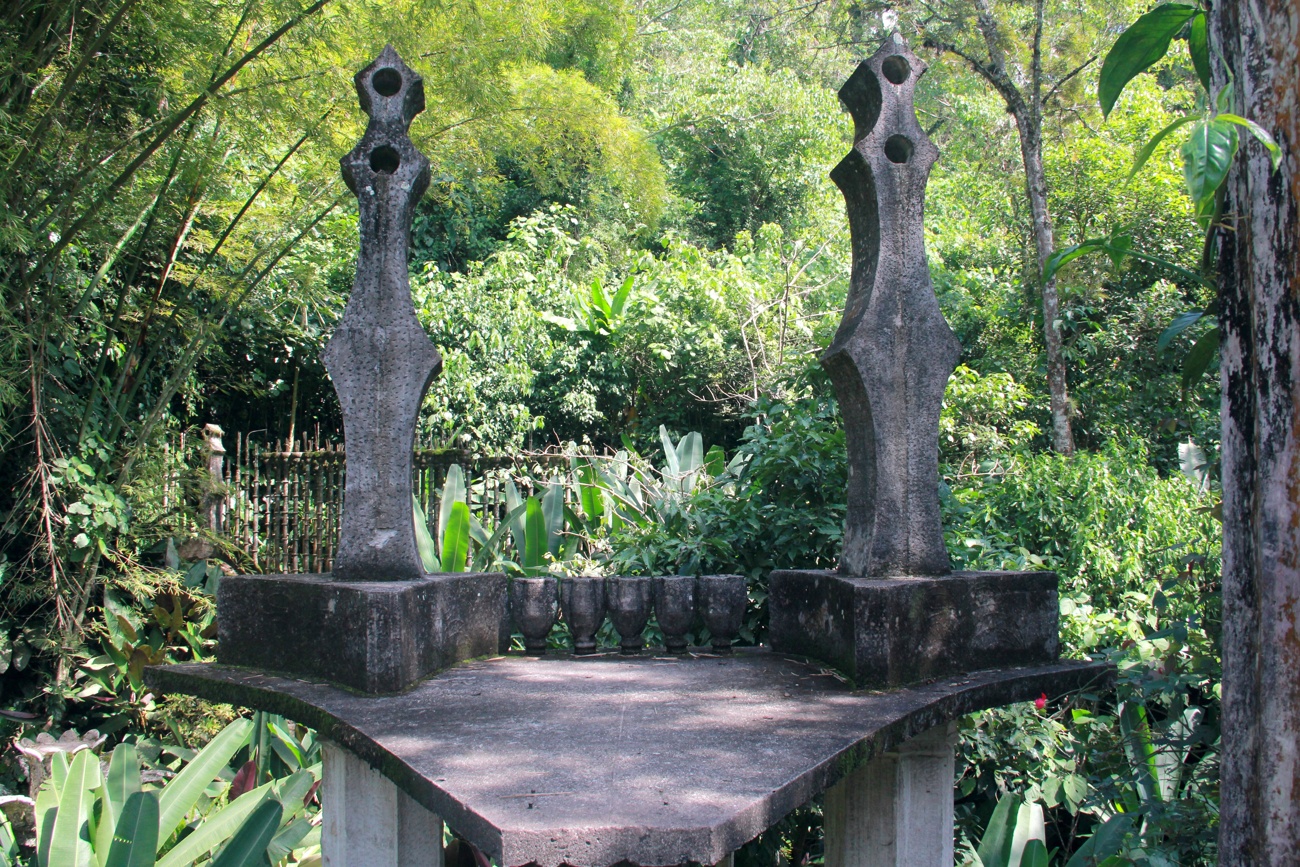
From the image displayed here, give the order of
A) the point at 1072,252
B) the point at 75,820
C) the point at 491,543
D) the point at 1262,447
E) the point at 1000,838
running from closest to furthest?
the point at 1262,447
the point at 1072,252
the point at 75,820
the point at 1000,838
the point at 491,543

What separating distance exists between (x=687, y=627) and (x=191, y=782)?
1928 mm

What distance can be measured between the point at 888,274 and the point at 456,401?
6.26 metres

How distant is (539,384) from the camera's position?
978cm

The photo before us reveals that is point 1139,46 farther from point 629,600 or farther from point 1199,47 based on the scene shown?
point 629,600

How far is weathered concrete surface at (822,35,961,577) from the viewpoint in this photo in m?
2.72

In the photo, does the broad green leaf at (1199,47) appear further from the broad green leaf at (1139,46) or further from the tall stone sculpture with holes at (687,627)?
the tall stone sculpture with holes at (687,627)

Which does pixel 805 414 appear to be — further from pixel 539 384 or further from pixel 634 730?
pixel 539 384

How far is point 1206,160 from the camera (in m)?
1.39

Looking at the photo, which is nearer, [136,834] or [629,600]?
[136,834]

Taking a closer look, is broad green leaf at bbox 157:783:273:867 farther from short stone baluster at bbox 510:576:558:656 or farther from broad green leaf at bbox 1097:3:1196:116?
broad green leaf at bbox 1097:3:1196:116

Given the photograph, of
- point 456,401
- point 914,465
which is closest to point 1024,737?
point 914,465

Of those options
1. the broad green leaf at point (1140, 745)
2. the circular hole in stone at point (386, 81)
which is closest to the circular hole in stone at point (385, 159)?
the circular hole in stone at point (386, 81)

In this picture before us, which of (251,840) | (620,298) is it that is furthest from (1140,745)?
(620,298)

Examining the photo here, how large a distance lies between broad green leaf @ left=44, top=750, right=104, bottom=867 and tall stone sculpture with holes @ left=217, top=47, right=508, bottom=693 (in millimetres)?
870
